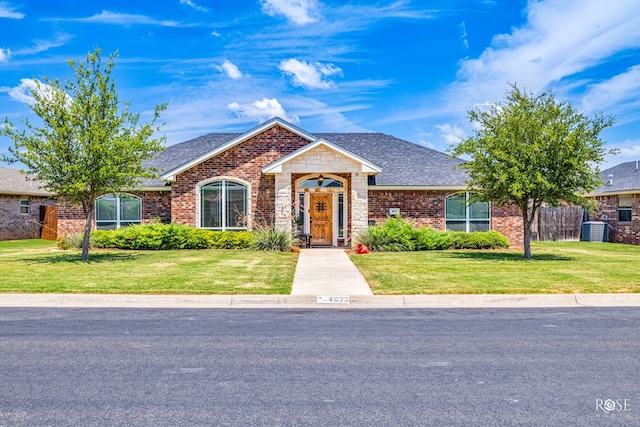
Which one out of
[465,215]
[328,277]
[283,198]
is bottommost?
[328,277]

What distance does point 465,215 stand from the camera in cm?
2391

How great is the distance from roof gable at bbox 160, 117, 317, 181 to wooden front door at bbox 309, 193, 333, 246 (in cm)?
250

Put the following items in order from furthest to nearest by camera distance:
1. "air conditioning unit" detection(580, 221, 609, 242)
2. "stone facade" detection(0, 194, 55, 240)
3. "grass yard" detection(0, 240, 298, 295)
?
"stone facade" detection(0, 194, 55, 240) → "air conditioning unit" detection(580, 221, 609, 242) → "grass yard" detection(0, 240, 298, 295)

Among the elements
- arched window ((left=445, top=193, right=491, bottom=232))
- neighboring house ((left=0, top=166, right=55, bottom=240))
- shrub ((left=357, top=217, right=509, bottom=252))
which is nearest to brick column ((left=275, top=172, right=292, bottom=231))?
shrub ((left=357, top=217, right=509, bottom=252))

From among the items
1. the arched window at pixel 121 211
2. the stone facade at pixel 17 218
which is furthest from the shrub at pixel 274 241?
the stone facade at pixel 17 218

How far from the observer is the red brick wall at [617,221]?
27.8 m

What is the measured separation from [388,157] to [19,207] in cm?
2109

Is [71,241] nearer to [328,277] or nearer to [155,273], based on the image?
[155,273]

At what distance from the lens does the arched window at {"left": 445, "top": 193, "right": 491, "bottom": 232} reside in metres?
23.8

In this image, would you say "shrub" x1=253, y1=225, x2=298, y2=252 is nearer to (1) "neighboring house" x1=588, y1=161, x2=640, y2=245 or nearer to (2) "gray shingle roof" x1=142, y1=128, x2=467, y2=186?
(2) "gray shingle roof" x1=142, y1=128, x2=467, y2=186

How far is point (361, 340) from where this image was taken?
7.31 meters

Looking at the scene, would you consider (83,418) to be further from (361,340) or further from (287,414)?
(361,340)

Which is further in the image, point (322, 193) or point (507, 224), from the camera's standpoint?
point (507, 224)

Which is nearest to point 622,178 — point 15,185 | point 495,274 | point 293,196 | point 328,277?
point 293,196
